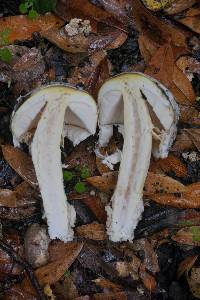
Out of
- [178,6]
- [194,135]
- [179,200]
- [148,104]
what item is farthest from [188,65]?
[179,200]

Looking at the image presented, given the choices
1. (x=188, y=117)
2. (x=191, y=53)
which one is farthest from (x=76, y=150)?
(x=191, y=53)

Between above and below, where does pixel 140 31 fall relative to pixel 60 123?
above

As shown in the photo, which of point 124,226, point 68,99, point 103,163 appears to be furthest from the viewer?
point 103,163

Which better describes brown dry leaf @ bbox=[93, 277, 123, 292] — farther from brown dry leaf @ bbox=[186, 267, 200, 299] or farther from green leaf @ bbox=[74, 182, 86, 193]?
green leaf @ bbox=[74, 182, 86, 193]

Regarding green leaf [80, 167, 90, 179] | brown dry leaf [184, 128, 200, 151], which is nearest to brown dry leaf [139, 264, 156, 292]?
green leaf [80, 167, 90, 179]

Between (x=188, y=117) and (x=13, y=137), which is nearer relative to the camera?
(x=13, y=137)

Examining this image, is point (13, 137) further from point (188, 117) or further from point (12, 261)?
point (188, 117)
